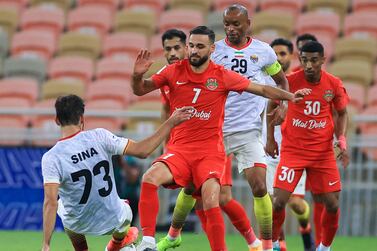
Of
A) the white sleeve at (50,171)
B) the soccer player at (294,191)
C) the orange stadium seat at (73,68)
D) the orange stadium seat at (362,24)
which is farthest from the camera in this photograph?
the orange stadium seat at (73,68)

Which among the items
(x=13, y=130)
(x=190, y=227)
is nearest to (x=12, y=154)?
(x=13, y=130)

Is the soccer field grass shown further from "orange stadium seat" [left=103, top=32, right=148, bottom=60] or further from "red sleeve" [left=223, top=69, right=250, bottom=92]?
"orange stadium seat" [left=103, top=32, right=148, bottom=60]

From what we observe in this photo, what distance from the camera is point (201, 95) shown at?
11.2m

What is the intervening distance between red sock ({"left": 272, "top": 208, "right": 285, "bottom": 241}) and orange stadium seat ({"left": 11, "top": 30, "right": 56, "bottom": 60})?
1023cm

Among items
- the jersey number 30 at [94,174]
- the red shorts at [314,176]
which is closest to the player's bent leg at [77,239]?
the jersey number 30 at [94,174]

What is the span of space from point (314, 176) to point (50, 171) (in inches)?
137

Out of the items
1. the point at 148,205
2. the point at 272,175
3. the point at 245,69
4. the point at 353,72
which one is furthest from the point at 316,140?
the point at 353,72

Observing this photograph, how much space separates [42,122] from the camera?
18.6 metres

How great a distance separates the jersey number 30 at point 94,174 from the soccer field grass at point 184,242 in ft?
11.0

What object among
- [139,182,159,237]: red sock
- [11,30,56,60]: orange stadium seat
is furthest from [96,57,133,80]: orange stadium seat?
[139,182,159,237]: red sock

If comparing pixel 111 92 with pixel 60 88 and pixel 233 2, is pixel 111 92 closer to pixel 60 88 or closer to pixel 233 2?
pixel 60 88

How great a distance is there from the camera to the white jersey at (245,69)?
1230 cm

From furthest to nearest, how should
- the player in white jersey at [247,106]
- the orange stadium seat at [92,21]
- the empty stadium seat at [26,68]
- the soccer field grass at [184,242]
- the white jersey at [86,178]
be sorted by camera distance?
the orange stadium seat at [92,21] < the empty stadium seat at [26,68] < the soccer field grass at [184,242] < the player in white jersey at [247,106] < the white jersey at [86,178]

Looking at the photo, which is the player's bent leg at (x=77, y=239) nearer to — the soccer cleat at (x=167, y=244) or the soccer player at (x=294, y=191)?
the soccer cleat at (x=167, y=244)
